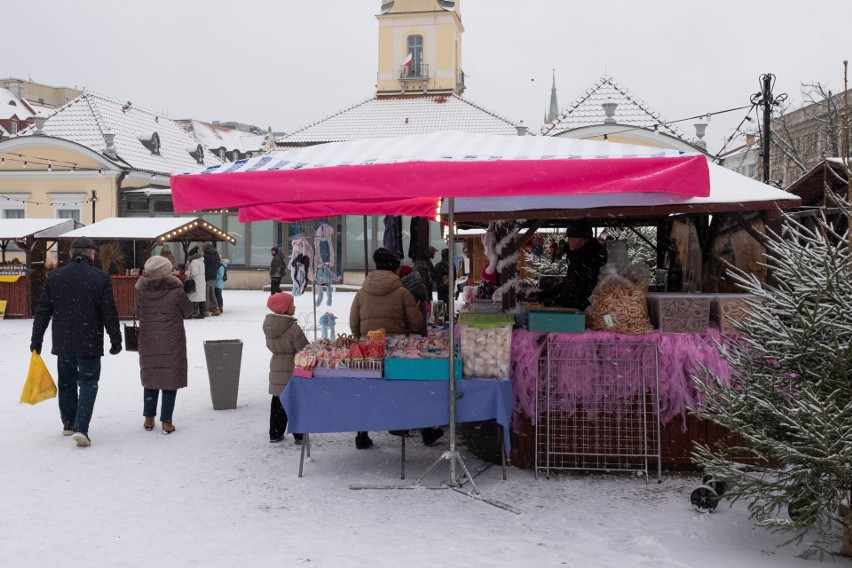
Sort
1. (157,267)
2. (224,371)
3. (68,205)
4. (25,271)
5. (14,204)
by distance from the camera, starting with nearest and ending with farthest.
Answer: (157,267) → (224,371) → (25,271) → (68,205) → (14,204)

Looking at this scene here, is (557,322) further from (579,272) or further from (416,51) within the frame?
(416,51)

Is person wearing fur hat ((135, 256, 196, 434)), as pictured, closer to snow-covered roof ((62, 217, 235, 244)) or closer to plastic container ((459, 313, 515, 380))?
plastic container ((459, 313, 515, 380))

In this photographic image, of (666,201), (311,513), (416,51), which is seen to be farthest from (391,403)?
(416,51)

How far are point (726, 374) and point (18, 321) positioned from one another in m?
16.3

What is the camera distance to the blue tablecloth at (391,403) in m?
5.39

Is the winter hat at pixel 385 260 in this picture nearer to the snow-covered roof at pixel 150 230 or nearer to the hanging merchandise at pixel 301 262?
the hanging merchandise at pixel 301 262

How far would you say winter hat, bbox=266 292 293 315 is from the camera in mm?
6426

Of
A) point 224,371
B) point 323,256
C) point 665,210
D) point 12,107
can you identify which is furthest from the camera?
point 12,107

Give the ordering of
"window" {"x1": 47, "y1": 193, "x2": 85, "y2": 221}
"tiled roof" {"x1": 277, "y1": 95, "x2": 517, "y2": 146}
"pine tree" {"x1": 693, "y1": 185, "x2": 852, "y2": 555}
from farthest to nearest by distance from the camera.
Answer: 1. "tiled roof" {"x1": 277, "y1": 95, "x2": 517, "y2": 146}
2. "window" {"x1": 47, "y1": 193, "x2": 85, "y2": 221}
3. "pine tree" {"x1": 693, "y1": 185, "x2": 852, "y2": 555}

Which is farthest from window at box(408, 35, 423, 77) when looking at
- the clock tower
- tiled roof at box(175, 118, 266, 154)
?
tiled roof at box(175, 118, 266, 154)

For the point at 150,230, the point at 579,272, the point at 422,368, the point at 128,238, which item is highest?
the point at 150,230

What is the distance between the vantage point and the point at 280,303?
6.48 metres

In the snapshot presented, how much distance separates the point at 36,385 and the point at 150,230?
38.9ft

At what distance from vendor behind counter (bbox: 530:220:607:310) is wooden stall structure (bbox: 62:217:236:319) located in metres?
12.9
